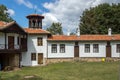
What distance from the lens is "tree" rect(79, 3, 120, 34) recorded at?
172ft

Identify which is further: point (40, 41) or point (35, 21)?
point (35, 21)

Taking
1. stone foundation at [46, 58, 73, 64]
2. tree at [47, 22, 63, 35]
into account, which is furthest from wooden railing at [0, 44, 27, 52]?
tree at [47, 22, 63, 35]

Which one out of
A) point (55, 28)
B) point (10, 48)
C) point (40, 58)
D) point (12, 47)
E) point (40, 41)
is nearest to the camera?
point (10, 48)

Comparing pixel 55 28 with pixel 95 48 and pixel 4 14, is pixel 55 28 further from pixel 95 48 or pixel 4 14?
pixel 95 48

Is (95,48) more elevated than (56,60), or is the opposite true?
(95,48)

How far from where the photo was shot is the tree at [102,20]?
172ft

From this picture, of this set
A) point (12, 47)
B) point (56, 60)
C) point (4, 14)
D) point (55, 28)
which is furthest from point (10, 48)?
point (55, 28)

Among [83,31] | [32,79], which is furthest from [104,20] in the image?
[32,79]

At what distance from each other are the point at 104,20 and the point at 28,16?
18.8 meters

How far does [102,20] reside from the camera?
53281 mm

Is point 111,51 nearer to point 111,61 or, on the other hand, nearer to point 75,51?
point 111,61

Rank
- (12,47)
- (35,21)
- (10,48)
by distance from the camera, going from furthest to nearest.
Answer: (35,21) < (12,47) < (10,48)

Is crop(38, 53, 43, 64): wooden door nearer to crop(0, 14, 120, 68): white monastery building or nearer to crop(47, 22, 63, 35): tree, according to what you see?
crop(0, 14, 120, 68): white monastery building

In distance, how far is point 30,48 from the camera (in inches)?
1473
